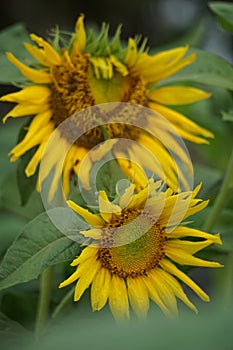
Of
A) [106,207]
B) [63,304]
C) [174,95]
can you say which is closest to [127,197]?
[106,207]

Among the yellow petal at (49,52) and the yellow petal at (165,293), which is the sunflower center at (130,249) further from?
the yellow petal at (49,52)

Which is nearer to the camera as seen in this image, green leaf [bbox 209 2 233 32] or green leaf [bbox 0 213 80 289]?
green leaf [bbox 0 213 80 289]

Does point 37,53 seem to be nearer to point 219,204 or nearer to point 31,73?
point 31,73

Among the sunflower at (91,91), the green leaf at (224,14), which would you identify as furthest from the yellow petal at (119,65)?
the green leaf at (224,14)

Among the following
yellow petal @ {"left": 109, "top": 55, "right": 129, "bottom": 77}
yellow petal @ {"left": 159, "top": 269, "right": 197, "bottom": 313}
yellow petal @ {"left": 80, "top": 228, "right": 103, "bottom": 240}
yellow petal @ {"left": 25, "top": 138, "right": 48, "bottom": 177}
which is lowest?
yellow petal @ {"left": 25, "top": 138, "right": 48, "bottom": 177}

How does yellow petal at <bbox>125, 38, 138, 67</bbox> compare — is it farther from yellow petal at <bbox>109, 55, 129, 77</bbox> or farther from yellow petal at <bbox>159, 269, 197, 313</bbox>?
yellow petal at <bbox>159, 269, 197, 313</bbox>

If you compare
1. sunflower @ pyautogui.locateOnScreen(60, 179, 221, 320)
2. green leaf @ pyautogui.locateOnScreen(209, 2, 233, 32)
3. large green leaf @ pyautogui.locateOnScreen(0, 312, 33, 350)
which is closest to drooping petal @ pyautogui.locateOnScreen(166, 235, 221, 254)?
sunflower @ pyautogui.locateOnScreen(60, 179, 221, 320)
